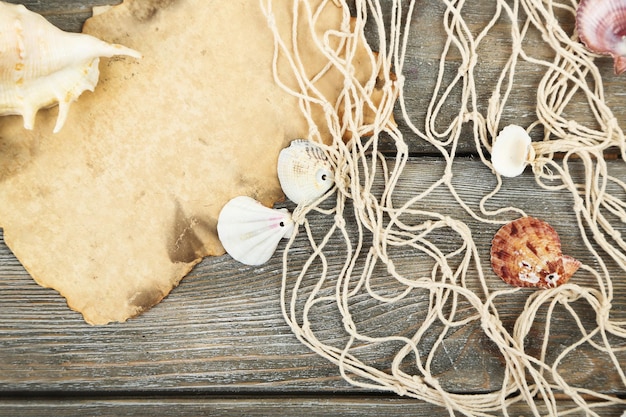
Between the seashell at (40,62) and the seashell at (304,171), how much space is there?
262 mm

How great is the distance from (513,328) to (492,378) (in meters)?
0.09

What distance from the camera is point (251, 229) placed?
30.9 inches

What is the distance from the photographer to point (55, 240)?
31.4 inches

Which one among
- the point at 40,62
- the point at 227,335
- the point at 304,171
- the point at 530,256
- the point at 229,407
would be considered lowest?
the point at 229,407

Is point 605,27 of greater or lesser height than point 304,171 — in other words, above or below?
above

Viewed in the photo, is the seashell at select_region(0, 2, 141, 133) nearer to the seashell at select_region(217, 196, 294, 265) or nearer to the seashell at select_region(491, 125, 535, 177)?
the seashell at select_region(217, 196, 294, 265)

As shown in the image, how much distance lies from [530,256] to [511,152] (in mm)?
160

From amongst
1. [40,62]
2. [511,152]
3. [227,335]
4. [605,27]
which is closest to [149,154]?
[40,62]

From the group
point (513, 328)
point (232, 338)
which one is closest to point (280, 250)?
point (232, 338)

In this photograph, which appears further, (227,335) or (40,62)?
(227,335)

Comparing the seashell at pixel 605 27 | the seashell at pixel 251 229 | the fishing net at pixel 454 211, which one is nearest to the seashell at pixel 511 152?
the fishing net at pixel 454 211

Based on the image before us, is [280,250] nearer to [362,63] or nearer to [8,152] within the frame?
[362,63]

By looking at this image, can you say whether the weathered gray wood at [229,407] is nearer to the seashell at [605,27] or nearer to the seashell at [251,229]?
the seashell at [251,229]

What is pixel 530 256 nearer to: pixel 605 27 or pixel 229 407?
pixel 605 27
